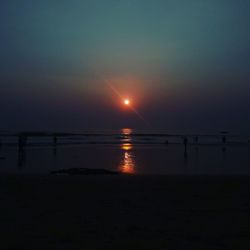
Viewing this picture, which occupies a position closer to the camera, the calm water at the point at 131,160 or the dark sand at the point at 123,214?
the dark sand at the point at 123,214

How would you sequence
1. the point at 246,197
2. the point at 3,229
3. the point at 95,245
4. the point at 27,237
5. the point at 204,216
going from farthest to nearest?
the point at 246,197, the point at 204,216, the point at 3,229, the point at 27,237, the point at 95,245

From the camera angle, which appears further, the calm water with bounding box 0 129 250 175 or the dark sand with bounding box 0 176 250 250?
the calm water with bounding box 0 129 250 175

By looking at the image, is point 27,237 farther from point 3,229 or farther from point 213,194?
point 213,194

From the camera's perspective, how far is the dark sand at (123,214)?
6.34 metres

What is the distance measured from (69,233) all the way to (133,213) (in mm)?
2137

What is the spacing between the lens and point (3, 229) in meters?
7.05

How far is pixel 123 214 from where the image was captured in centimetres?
848

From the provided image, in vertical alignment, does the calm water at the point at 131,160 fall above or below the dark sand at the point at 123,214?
above

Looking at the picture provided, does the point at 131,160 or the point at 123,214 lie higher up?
the point at 131,160

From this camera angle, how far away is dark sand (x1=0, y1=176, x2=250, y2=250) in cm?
634

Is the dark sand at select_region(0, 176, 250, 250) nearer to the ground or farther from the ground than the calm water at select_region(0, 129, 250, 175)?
nearer to the ground

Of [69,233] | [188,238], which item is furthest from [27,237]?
[188,238]

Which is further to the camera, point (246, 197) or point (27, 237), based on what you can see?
point (246, 197)

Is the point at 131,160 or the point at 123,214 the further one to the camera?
the point at 131,160
